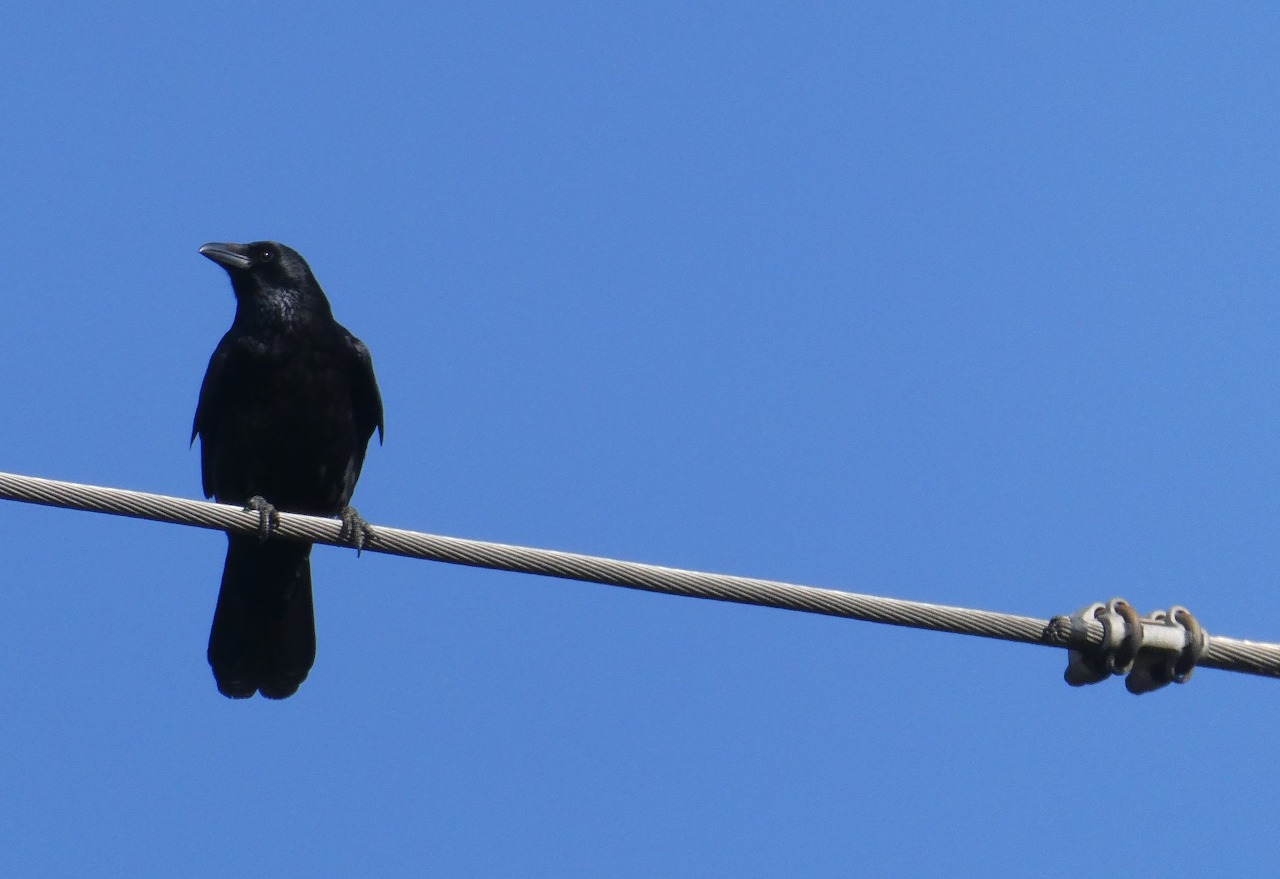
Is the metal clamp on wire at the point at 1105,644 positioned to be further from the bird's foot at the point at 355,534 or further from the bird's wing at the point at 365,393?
the bird's wing at the point at 365,393

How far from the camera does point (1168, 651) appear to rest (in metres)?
3.95

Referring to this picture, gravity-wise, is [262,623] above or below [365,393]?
below

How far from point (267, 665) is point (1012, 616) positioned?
4.23 metres

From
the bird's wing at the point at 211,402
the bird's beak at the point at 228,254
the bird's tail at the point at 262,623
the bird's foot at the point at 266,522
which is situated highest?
the bird's beak at the point at 228,254

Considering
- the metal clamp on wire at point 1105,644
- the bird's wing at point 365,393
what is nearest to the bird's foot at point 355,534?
the metal clamp on wire at point 1105,644

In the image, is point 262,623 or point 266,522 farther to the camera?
point 262,623

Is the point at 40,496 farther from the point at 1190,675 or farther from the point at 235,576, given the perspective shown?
the point at 235,576

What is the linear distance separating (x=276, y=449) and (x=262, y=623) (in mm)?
776

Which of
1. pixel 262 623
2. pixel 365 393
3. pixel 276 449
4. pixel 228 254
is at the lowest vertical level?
pixel 262 623

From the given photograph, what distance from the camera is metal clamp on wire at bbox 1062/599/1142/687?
397cm

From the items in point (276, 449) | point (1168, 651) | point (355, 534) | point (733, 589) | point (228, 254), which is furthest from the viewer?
point (228, 254)

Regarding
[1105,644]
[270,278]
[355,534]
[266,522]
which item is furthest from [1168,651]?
[270,278]

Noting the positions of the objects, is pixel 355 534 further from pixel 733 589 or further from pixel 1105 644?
pixel 1105 644

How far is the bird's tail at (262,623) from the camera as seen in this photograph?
734cm
